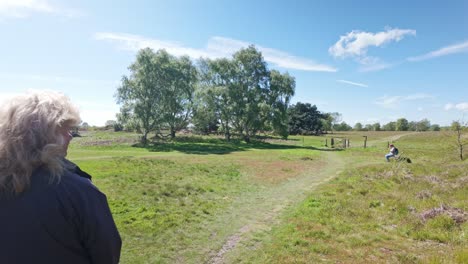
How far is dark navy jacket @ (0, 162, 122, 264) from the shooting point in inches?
81.0

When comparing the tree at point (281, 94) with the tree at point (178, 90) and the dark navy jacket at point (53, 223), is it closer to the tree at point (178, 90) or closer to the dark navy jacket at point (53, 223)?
the tree at point (178, 90)

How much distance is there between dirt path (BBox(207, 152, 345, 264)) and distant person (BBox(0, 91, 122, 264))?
503 cm

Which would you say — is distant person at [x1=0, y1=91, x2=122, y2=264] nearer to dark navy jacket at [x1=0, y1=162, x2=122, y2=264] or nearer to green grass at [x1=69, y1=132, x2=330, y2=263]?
dark navy jacket at [x1=0, y1=162, x2=122, y2=264]

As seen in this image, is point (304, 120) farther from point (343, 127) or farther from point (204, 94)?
point (204, 94)

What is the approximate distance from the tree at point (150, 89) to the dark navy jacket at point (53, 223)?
41.0 m

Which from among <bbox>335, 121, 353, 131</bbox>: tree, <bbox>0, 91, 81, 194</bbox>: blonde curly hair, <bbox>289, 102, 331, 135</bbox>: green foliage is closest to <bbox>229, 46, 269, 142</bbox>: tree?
<bbox>0, 91, 81, 194</bbox>: blonde curly hair

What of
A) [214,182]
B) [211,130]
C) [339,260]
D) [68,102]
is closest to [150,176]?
[214,182]

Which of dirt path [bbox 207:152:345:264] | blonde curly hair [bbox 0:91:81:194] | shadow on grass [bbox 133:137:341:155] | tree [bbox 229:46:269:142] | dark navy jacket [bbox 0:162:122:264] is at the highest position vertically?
tree [bbox 229:46:269:142]

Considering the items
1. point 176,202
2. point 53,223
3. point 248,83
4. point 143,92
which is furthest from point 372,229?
point 248,83

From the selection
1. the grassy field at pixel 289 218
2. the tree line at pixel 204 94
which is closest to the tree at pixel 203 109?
the tree line at pixel 204 94

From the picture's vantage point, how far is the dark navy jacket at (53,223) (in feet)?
6.75

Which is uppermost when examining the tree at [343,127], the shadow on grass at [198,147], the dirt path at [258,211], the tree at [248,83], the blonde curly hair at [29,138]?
the tree at [248,83]

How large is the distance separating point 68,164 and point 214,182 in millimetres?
13370

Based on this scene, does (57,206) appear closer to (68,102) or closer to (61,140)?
(61,140)
